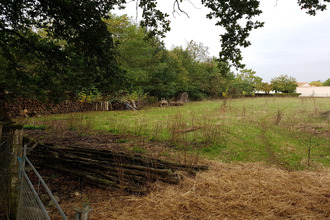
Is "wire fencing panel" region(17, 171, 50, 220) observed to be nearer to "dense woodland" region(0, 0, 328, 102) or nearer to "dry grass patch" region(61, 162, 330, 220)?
"dry grass patch" region(61, 162, 330, 220)

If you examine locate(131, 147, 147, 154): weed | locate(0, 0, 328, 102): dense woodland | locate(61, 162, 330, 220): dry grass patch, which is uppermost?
locate(0, 0, 328, 102): dense woodland

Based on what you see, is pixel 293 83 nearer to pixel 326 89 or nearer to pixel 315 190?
pixel 326 89

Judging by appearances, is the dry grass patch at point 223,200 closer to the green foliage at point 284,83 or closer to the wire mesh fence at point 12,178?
the wire mesh fence at point 12,178

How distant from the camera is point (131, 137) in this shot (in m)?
7.69

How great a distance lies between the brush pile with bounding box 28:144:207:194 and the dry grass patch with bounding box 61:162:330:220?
0.20 metres

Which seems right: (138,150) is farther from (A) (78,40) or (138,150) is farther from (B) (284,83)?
(B) (284,83)

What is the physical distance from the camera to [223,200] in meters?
3.32

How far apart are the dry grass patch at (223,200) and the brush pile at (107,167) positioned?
20 cm

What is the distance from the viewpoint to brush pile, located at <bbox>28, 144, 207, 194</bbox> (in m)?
3.80

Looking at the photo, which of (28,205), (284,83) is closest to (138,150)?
(28,205)

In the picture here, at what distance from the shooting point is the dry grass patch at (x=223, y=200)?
296cm

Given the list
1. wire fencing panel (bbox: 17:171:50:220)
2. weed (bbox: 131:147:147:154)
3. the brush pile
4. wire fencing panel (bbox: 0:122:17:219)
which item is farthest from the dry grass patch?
weed (bbox: 131:147:147:154)

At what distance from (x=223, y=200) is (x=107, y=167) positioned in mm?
2196

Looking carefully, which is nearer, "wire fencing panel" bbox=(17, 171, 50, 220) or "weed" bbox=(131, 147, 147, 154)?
"wire fencing panel" bbox=(17, 171, 50, 220)
